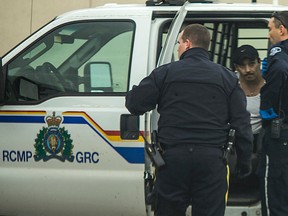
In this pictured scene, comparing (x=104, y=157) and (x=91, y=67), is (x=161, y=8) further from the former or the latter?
(x=104, y=157)

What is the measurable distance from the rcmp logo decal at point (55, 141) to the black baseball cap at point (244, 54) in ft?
4.58

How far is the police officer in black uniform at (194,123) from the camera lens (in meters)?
3.60

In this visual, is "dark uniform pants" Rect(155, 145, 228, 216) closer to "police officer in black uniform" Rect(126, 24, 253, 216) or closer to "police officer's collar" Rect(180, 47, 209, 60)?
"police officer in black uniform" Rect(126, 24, 253, 216)

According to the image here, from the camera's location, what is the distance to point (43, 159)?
4406 millimetres

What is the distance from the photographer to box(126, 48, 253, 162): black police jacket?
11.9 ft

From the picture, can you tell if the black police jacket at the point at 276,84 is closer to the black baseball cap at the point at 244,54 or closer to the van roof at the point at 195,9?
the van roof at the point at 195,9

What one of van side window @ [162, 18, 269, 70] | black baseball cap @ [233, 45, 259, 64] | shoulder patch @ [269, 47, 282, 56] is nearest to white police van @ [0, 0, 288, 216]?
black baseball cap @ [233, 45, 259, 64]

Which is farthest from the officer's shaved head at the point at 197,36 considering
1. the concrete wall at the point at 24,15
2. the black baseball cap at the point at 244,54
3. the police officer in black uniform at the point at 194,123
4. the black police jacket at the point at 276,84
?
the concrete wall at the point at 24,15

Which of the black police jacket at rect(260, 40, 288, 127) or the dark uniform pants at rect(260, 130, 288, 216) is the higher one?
the black police jacket at rect(260, 40, 288, 127)

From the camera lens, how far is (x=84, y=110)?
172 inches

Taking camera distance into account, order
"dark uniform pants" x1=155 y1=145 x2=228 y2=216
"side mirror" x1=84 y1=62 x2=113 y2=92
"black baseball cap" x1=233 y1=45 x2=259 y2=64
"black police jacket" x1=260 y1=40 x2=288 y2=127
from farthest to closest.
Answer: "black baseball cap" x1=233 y1=45 x2=259 y2=64, "side mirror" x1=84 y1=62 x2=113 y2=92, "black police jacket" x1=260 y1=40 x2=288 y2=127, "dark uniform pants" x1=155 y1=145 x2=228 y2=216

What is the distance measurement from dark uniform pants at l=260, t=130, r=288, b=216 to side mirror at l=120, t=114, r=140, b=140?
2.72 feet

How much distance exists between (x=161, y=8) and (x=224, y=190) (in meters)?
Answer: 1.48

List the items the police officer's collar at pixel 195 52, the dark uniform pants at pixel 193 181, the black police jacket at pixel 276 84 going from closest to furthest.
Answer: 1. the dark uniform pants at pixel 193 181
2. the police officer's collar at pixel 195 52
3. the black police jacket at pixel 276 84
